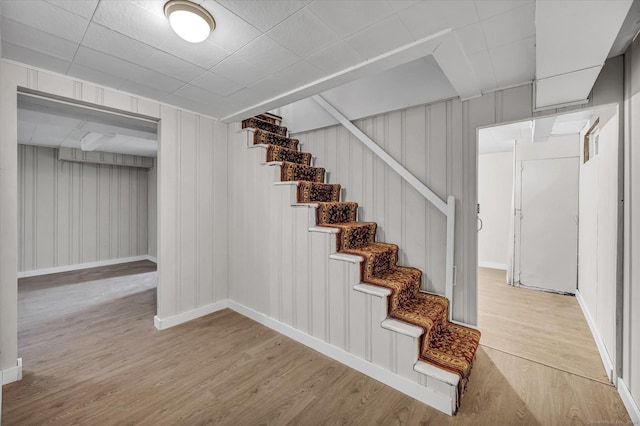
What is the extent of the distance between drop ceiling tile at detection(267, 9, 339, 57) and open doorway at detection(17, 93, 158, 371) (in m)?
1.97

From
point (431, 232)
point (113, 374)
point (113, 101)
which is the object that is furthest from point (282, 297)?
point (113, 101)

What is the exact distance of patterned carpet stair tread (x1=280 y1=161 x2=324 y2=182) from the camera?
2.80 metres

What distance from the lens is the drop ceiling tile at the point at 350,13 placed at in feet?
4.44

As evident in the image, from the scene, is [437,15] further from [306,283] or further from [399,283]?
[306,283]

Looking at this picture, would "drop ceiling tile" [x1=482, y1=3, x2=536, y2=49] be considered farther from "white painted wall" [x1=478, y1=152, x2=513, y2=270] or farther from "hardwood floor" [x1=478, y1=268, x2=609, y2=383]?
"white painted wall" [x1=478, y1=152, x2=513, y2=270]

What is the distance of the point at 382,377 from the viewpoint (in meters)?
1.98

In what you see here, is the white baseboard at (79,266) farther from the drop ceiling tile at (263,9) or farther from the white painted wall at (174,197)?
the drop ceiling tile at (263,9)

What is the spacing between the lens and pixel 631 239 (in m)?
1.66

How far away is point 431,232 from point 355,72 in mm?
1526

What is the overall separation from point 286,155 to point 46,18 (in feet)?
6.54

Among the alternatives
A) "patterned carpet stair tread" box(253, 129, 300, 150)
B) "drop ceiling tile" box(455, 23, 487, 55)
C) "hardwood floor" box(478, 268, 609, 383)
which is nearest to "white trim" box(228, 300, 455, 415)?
"hardwood floor" box(478, 268, 609, 383)

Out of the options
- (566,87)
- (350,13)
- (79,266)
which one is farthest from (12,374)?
(79,266)

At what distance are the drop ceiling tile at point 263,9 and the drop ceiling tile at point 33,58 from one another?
1497 mm

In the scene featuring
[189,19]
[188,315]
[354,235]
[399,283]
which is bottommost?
[188,315]
